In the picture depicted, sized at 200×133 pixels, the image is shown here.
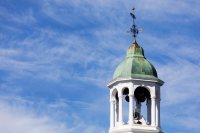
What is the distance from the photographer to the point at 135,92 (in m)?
65.9

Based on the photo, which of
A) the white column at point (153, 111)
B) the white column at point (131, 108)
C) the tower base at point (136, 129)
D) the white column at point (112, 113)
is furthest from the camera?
the white column at point (112, 113)

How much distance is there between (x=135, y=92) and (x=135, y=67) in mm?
1885

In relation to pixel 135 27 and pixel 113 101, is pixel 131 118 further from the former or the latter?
Result: pixel 135 27

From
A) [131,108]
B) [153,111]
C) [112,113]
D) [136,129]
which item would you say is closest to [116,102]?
[112,113]

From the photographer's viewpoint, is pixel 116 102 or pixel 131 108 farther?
pixel 116 102

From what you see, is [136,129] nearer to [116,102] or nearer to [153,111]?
[153,111]

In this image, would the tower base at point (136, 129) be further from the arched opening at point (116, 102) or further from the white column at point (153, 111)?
the arched opening at point (116, 102)

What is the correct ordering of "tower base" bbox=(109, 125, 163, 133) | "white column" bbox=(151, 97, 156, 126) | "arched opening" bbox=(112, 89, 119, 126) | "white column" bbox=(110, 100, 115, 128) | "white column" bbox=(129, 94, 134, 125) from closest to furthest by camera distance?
"tower base" bbox=(109, 125, 163, 133), "white column" bbox=(129, 94, 134, 125), "white column" bbox=(151, 97, 156, 126), "white column" bbox=(110, 100, 115, 128), "arched opening" bbox=(112, 89, 119, 126)

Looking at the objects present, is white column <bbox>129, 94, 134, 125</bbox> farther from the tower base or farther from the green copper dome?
the green copper dome

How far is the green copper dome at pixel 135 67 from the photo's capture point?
2571 inches

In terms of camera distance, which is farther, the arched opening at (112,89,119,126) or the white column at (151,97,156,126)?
the arched opening at (112,89,119,126)

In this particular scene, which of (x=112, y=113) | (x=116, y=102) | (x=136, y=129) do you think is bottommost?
(x=136, y=129)

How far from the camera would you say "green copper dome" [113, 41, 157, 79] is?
6531 centimetres

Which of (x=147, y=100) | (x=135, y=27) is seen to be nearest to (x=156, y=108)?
(x=147, y=100)
